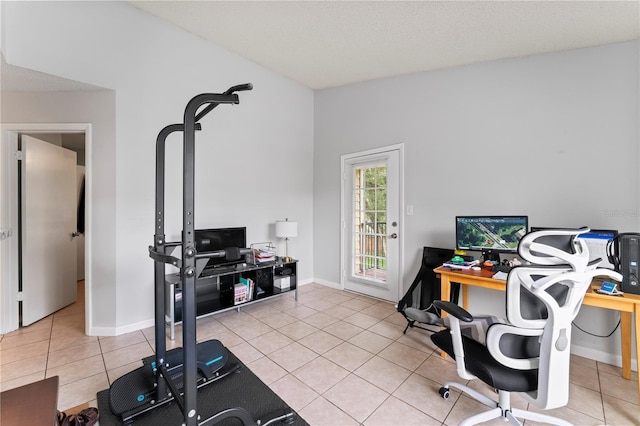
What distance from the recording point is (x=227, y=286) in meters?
3.13

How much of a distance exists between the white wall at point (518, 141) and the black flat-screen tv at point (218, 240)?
211 cm

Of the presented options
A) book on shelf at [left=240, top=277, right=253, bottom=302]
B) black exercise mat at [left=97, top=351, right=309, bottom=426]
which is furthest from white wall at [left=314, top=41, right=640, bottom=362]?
black exercise mat at [left=97, top=351, right=309, bottom=426]

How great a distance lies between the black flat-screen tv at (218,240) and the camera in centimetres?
Result: 297

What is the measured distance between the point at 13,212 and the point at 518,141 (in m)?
5.23

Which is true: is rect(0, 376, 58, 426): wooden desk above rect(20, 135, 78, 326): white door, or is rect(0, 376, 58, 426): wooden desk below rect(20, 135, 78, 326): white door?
below

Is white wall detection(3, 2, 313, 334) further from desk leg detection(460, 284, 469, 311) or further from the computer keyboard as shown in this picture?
the computer keyboard

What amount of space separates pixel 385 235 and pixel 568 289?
7.64 ft

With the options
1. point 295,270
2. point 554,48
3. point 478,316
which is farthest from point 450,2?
point 295,270

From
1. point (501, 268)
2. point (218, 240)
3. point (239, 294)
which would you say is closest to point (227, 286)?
point (239, 294)

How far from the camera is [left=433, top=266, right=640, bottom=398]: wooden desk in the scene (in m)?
1.67

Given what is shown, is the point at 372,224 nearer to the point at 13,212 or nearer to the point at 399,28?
the point at 399,28

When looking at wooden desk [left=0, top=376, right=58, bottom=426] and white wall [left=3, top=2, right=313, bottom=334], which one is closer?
wooden desk [left=0, top=376, right=58, bottom=426]

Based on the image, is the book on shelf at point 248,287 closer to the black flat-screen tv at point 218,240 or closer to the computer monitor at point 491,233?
the black flat-screen tv at point 218,240

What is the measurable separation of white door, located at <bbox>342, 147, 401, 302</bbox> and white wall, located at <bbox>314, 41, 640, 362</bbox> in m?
0.19
